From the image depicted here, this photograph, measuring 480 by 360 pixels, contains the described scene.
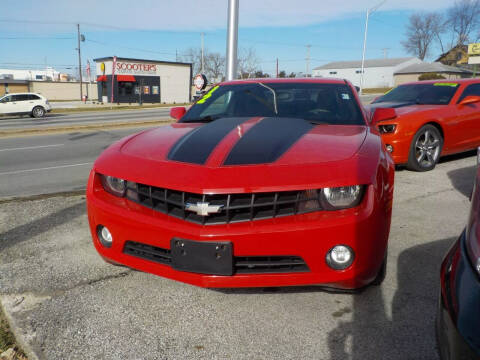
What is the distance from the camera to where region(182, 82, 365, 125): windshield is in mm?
3494

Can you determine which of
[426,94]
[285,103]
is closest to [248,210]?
[285,103]

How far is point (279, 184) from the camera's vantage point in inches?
85.1

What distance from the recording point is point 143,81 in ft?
151

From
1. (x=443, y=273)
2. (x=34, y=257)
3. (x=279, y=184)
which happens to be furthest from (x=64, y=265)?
(x=443, y=273)

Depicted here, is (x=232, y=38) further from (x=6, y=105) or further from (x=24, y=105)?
(x=6, y=105)

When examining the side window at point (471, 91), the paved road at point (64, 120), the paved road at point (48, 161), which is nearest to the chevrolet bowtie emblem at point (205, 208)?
the paved road at point (48, 161)

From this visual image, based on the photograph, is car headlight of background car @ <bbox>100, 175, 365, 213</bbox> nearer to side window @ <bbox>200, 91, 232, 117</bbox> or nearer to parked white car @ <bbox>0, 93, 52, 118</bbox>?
side window @ <bbox>200, 91, 232, 117</bbox>

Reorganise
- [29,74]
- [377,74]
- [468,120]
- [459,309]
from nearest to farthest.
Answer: [459,309]
[468,120]
[377,74]
[29,74]

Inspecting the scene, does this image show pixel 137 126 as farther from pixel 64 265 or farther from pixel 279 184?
pixel 279 184

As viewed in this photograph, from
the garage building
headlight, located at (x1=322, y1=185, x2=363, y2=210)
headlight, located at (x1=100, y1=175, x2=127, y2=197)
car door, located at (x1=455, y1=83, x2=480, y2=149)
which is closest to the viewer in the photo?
headlight, located at (x1=322, y1=185, x2=363, y2=210)

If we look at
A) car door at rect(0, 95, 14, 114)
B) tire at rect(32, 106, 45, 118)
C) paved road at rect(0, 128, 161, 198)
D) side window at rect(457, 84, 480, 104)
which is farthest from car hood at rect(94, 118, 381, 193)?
tire at rect(32, 106, 45, 118)

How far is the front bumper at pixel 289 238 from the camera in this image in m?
2.14

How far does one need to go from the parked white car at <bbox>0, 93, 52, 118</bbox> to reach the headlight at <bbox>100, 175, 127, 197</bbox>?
24.3m

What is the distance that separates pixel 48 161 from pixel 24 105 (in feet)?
58.2
